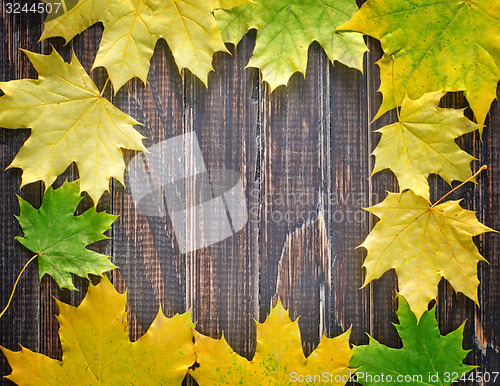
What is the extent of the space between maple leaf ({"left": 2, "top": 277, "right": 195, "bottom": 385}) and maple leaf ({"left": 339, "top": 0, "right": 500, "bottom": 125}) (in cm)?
83

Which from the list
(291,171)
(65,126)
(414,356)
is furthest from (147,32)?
(414,356)

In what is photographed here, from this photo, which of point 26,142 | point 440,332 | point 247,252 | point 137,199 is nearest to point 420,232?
point 440,332

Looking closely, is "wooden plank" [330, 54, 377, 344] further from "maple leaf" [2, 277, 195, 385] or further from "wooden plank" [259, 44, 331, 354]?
"maple leaf" [2, 277, 195, 385]

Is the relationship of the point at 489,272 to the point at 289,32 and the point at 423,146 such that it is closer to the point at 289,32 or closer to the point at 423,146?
the point at 423,146

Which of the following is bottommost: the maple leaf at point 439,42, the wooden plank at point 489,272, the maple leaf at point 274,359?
the maple leaf at point 274,359

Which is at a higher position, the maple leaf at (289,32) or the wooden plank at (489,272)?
the maple leaf at (289,32)

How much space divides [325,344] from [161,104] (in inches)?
29.1

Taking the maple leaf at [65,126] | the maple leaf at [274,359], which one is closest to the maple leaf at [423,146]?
the maple leaf at [274,359]

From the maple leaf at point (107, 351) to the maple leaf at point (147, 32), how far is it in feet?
1.78

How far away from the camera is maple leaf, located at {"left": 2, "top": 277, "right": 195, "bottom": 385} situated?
0.91 meters

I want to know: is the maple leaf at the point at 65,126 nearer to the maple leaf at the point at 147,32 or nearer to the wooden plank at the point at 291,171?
the maple leaf at the point at 147,32

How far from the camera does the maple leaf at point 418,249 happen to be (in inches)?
37.1

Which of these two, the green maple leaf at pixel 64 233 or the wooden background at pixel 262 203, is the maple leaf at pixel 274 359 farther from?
the green maple leaf at pixel 64 233

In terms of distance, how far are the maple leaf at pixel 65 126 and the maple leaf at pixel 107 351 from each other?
0.92 ft
